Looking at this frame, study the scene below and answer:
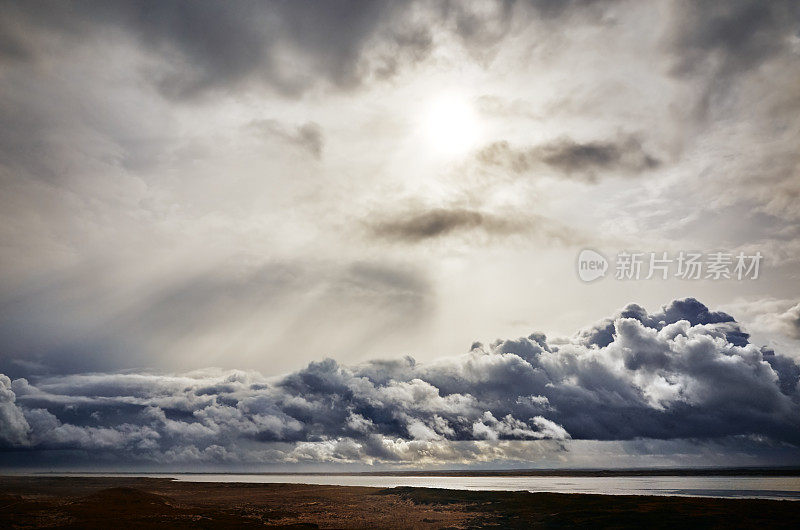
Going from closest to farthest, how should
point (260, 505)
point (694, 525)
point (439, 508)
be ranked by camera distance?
point (694, 525), point (439, 508), point (260, 505)

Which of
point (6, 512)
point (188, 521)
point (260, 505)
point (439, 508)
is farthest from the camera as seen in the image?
point (260, 505)

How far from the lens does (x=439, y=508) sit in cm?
10850

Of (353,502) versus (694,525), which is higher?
(694,525)

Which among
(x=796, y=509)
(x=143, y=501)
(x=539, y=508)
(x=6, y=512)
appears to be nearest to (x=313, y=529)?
(x=539, y=508)

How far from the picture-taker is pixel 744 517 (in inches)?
3083

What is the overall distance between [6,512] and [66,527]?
1316 inches

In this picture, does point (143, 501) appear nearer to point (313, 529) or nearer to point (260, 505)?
point (260, 505)

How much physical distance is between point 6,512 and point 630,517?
116m

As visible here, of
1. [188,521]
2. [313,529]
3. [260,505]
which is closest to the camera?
[313,529]

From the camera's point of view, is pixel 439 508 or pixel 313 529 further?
pixel 439 508

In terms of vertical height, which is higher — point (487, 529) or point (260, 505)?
point (487, 529)

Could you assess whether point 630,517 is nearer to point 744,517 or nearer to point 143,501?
point 744,517

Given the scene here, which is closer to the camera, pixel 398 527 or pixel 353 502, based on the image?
pixel 398 527

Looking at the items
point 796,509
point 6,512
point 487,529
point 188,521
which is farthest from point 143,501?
point 796,509
